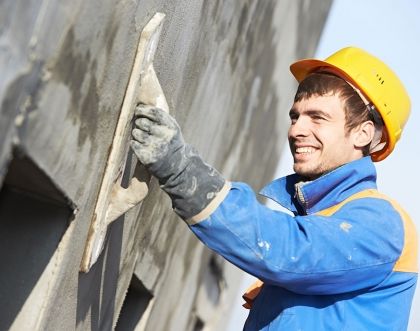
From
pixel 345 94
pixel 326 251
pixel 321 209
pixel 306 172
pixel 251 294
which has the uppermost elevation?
pixel 345 94

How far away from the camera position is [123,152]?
9.70 ft

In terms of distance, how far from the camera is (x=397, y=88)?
347cm

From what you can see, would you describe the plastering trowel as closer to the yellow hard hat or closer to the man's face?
the man's face

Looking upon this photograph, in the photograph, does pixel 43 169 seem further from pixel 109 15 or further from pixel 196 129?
pixel 196 129

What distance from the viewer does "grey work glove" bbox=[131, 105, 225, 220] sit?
2.61 m

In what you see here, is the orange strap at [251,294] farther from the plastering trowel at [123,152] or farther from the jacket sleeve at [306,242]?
the plastering trowel at [123,152]

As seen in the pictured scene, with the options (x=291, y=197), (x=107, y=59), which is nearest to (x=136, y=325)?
(x=291, y=197)

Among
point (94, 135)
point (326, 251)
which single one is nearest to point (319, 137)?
point (326, 251)

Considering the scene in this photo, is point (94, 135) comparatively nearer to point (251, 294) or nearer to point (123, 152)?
point (123, 152)

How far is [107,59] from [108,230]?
69 centimetres

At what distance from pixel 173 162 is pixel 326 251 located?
55cm

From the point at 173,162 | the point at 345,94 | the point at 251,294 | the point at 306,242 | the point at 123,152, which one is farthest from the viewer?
the point at 251,294

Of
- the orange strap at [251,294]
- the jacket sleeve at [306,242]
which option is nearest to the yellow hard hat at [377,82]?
the jacket sleeve at [306,242]

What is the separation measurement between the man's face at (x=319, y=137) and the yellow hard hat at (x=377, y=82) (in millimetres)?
123
